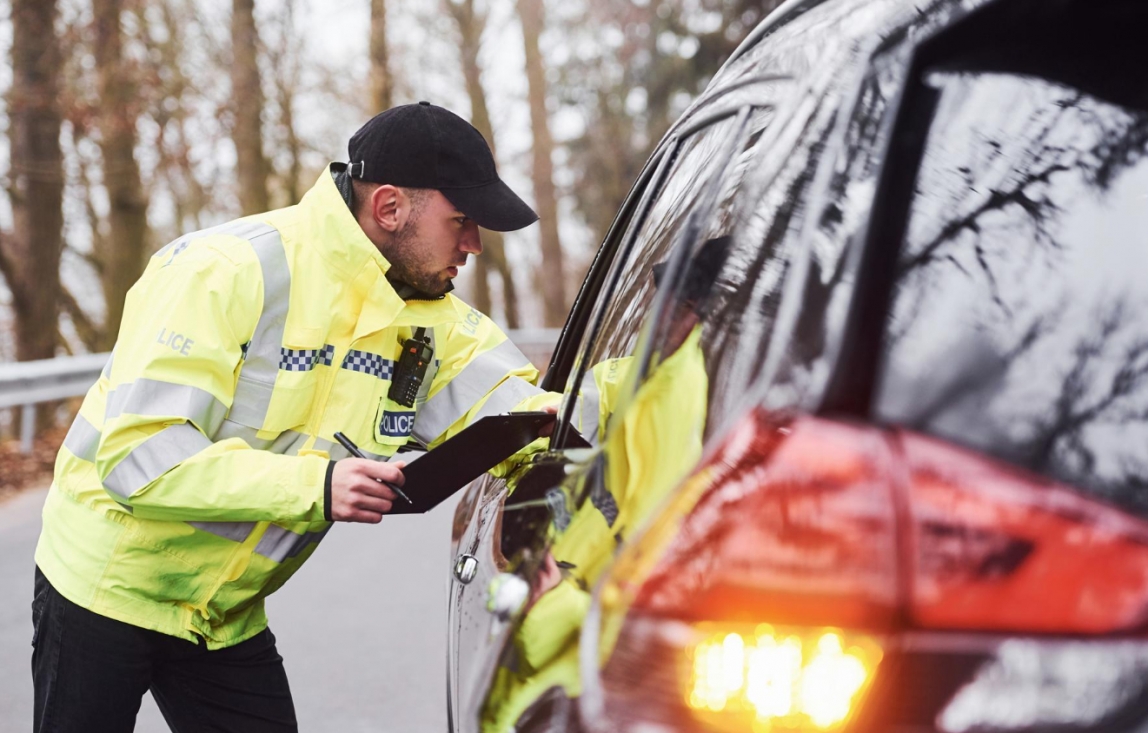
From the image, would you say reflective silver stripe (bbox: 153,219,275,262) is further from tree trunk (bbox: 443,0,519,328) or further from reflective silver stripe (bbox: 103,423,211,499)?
tree trunk (bbox: 443,0,519,328)

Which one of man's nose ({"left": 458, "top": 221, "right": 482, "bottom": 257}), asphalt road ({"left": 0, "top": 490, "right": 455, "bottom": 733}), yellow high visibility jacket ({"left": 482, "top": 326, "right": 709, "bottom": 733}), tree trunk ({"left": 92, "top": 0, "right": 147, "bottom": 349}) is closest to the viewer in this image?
yellow high visibility jacket ({"left": 482, "top": 326, "right": 709, "bottom": 733})

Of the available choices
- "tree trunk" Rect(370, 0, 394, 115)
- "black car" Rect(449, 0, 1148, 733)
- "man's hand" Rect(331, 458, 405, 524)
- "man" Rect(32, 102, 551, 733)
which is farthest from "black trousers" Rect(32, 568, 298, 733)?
"tree trunk" Rect(370, 0, 394, 115)

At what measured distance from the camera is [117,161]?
593 inches

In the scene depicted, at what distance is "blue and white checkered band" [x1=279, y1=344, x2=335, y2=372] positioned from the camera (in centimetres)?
243

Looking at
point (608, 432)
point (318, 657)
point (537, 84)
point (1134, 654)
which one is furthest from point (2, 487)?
point (537, 84)

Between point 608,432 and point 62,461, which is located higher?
point 608,432

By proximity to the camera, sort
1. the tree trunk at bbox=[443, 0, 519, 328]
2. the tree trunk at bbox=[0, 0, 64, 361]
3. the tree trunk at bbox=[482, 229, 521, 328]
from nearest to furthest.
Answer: the tree trunk at bbox=[0, 0, 64, 361] < the tree trunk at bbox=[443, 0, 519, 328] < the tree trunk at bbox=[482, 229, 521, 328]

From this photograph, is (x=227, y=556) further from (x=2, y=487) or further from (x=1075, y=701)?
(x=2, y=487)

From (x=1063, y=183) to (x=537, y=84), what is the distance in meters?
23.3

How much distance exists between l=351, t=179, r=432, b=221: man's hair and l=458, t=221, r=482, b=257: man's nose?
5.5 inches

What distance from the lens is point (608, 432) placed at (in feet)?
4.91

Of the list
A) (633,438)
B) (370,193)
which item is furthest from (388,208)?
(633,438)

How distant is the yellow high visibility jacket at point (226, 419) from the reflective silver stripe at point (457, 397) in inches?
12.5

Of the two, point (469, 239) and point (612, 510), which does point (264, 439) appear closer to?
point (469, 239)
